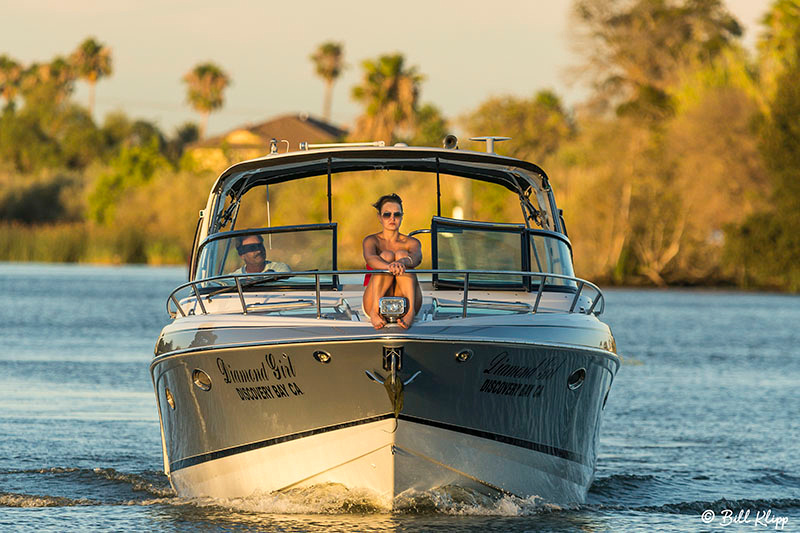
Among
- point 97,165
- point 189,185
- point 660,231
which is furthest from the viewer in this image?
point 97,165

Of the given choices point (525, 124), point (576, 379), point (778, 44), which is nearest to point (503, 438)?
point (576, 379)

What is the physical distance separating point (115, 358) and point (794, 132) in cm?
3508

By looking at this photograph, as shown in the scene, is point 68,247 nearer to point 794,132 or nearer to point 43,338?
point 794,132

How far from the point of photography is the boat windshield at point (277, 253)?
1070cm

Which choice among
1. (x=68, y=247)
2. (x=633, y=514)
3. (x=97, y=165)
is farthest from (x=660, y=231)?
(x=97, y=165)

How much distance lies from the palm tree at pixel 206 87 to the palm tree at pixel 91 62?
962 cm

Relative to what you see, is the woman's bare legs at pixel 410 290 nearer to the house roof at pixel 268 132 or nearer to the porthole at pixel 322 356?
the porthole at pixel 322 356

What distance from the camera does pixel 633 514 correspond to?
1143 cm

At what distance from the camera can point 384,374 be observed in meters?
9.34

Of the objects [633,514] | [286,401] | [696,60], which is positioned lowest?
[633,514]

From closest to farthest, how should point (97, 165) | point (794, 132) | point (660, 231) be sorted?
Result: point (794, 132)
point (660, 231)
point (97, 165)

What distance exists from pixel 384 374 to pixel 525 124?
68968 mm

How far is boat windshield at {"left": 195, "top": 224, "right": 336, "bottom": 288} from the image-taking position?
10.7 meters

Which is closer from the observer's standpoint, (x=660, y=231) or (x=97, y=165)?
(x=660, y=231)
